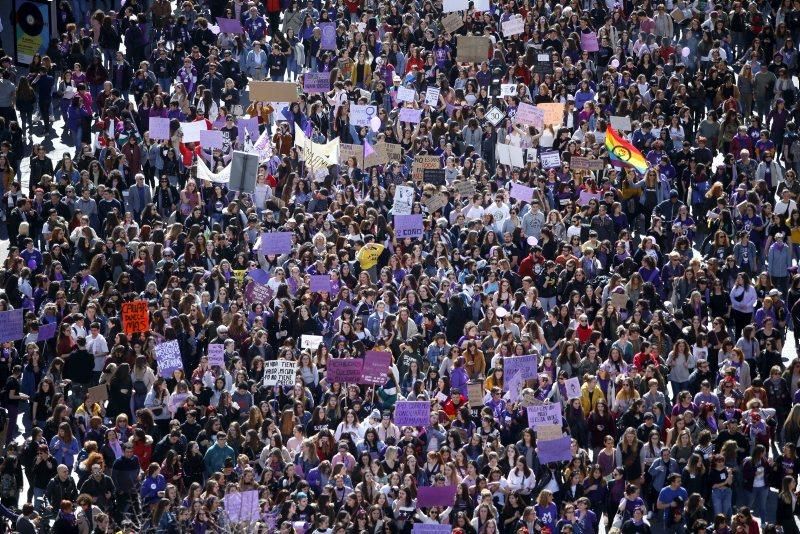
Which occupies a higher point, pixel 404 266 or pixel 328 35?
pixel 328 35

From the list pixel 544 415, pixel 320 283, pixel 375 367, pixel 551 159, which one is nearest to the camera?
pixel 544 415

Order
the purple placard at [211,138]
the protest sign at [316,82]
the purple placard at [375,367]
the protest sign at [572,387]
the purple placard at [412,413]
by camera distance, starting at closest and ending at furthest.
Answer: the purple placard at [412,413]
the protest sign at [572,387]
the purple placard at [375,367]
the purple placard at [211,138]
the protest sign at [316,82]

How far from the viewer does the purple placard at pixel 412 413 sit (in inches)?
1037

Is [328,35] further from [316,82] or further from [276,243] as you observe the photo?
[276,243]

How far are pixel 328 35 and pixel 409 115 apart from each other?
387cm

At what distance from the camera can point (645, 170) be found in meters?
33.2

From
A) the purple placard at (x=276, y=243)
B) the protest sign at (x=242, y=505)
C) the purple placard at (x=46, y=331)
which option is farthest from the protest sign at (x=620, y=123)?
the protest sign at (x=242, y=505)

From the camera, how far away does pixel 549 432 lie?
1024 inches

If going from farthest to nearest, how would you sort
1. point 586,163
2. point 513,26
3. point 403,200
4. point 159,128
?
point 513,26
point 159,128
point 586,163
point 403,200

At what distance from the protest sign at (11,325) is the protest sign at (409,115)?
377 inches

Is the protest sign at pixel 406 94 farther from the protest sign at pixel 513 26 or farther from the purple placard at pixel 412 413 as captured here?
the purple placard at pixel 412 413

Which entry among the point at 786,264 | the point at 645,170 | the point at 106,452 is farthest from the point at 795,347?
the point at 106,452

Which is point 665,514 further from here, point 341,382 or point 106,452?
point 106,452

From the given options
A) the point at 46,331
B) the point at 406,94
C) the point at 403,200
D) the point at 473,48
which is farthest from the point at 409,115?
the point at 46,331
